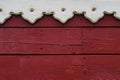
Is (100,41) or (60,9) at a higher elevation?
(60,9)

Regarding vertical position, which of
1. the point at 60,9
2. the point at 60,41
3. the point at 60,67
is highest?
the point at 60,9

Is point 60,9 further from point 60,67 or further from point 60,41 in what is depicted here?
point 60,67

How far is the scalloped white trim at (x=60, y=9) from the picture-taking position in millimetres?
1361

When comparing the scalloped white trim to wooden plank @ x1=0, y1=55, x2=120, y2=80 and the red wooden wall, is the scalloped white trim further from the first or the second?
wooden plank @ x1=0, y1=55, x2=120, y2=80

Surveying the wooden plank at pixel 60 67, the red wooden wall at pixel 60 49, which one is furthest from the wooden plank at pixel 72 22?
the wooden plank at pixel 60 67

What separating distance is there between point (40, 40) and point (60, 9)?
0.15 m

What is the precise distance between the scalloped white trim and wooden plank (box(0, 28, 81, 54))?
0.05m

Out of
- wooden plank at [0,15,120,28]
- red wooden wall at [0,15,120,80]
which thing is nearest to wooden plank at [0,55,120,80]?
red wooden wall at [0,15,120,80]

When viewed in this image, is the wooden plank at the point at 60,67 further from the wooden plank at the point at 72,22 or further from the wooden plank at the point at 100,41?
the wooden plank at the point at 72,22

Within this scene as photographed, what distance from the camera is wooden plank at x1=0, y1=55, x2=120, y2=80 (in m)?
1.34

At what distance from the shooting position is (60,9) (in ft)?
4.50

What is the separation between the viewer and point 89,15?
1.36 metres

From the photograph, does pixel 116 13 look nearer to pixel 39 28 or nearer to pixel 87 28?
pixel 87 28

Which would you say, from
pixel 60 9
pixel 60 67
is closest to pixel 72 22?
pixel 60 9
